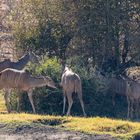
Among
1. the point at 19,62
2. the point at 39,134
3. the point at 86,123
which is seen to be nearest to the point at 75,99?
the point at 86,123

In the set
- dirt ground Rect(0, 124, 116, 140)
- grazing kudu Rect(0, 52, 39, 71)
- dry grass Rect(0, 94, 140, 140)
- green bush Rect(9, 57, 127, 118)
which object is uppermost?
grazing kudu Rect(0, 52, 39, 71)

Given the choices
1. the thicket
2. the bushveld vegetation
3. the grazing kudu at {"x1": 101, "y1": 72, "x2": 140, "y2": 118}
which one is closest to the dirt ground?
the bushveld vegetation

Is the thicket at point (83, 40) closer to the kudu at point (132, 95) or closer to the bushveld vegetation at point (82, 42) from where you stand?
the bushveld vegetation at point (82, 42)

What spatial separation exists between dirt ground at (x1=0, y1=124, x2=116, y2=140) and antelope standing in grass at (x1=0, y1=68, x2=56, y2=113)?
250cm

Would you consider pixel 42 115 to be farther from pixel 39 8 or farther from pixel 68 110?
pixel 39 8

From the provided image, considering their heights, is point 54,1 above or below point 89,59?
above

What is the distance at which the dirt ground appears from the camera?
1549 centimetres

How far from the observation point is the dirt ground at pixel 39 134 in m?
15.5

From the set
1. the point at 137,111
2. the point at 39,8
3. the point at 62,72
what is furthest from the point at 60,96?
the point at 39,8

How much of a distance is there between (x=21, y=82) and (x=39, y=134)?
11.0 ft

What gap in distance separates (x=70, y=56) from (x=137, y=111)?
334 centimetres

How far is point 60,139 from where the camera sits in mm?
15430

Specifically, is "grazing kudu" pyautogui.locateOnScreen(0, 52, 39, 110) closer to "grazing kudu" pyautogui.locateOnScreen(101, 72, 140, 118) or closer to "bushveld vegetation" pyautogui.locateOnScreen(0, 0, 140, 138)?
"bushveld vegetation" pyautogui.locateOnScreen(0, 0, 140, 138)

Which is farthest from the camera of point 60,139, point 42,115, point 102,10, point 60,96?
point 102,10
